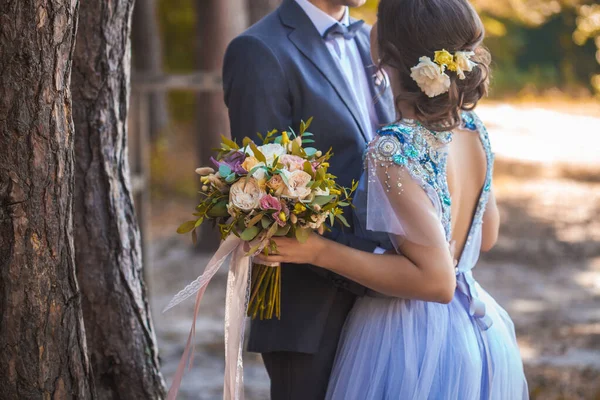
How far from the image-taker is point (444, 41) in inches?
96.8

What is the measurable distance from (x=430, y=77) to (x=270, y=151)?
19.6 inches

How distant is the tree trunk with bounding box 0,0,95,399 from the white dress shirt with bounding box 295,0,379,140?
85 centimetres

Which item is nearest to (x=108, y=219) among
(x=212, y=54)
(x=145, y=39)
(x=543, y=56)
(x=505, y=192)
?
(x=212, y=54)

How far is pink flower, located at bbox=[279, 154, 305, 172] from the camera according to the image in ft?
7.64

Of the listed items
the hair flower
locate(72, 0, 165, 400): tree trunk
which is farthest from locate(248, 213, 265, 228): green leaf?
locate(72, 0, 165, 400): tree trunk

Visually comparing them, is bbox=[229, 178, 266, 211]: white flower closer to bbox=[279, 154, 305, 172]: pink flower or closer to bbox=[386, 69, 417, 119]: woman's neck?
bbox=[279, 154, 305, 172]: pink flower

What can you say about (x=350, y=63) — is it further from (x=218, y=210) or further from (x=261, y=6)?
(x=261, y=6)

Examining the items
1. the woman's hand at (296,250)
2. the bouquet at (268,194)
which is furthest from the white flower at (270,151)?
the woman's hand at (296,250)

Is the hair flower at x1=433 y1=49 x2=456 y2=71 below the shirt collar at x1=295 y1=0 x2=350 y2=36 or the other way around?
below

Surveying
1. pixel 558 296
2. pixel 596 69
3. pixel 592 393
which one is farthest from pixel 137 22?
pixel 596 69

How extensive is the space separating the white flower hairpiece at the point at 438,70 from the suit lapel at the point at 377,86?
0.48 meters

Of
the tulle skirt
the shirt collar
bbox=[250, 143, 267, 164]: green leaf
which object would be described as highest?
the shirt collar

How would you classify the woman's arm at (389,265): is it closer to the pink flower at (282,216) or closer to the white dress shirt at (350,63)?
the pink flower at (282,216)

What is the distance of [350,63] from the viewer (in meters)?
3.01
